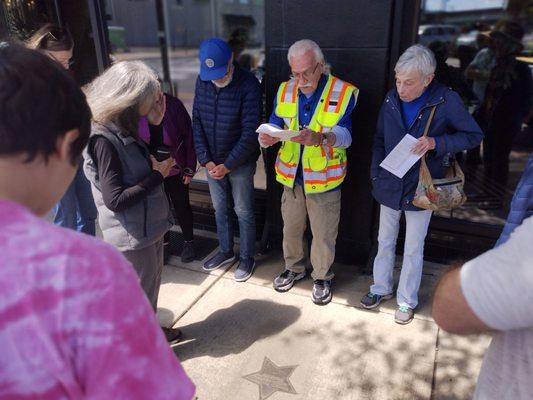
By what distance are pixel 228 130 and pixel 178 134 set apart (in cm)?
49

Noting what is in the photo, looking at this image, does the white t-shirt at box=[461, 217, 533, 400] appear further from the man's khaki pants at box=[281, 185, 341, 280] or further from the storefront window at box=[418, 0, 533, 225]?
the storefront window at box=[418, 0, 533, 225]

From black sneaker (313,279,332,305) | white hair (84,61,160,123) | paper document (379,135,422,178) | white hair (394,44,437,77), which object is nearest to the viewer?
white hair (84,61,160,123)

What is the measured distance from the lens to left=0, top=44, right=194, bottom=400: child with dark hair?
2.19 ft

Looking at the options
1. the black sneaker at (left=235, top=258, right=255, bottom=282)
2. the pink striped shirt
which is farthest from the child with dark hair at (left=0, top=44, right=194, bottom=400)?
the black sneaker at (left=235, top=258, right=255, bottom=282)

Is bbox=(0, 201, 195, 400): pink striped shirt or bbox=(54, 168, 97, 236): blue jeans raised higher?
bbox=(0, 201, 195, 400): pink striped shirt

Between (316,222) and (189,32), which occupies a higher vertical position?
(189,32)

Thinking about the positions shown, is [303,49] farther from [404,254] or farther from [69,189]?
[69,189]

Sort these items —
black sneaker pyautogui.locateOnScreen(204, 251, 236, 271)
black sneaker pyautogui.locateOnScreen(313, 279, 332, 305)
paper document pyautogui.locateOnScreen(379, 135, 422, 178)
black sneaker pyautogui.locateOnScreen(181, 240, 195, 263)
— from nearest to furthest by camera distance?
1. paper document pyautogui.locateOnScreen(379, 135, 422, 178)
2. black sneaker pyautogui.locateOnScreen(313, 279, 332, 305)
3. black sneaker pyautogui.locateOnScreen(204, 251, 236, 271)
4. black sneaker pyautogui.locateOnScreen(181, 240, 195, 263)

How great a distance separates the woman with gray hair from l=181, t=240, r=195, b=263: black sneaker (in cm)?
146

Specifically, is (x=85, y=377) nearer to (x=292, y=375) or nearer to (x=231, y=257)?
(x=292, y=375)

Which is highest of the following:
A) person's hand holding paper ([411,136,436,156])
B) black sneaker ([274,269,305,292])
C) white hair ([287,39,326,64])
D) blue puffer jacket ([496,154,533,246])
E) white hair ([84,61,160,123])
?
white hair ([287,39,326,64])

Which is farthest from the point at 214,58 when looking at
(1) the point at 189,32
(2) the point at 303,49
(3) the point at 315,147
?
(1) the point at 189,32

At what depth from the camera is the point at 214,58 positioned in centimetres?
304

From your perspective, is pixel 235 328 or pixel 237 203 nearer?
pixel 235 328
